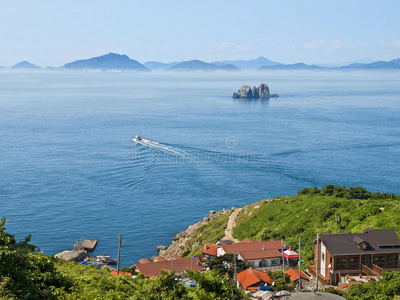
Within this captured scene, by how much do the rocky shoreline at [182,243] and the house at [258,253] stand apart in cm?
797

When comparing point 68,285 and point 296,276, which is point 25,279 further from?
Result: point 296,276

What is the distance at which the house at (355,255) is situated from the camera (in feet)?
81.8

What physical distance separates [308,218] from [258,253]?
314 inches

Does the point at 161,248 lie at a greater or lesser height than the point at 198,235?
lesser

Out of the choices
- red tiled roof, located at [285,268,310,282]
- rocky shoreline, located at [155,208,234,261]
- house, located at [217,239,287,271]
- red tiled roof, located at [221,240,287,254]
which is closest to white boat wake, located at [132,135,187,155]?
rocky shoreline, located at [155,208,234,261]

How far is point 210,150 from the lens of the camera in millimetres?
75875

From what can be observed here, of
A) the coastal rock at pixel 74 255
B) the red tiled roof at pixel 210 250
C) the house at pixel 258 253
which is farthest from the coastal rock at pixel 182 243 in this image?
the house at pixel 258 253

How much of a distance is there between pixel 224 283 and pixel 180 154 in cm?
5851

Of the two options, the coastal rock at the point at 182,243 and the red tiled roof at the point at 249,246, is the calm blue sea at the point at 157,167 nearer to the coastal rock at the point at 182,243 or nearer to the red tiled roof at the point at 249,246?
the coastal rock at the point at 182,243

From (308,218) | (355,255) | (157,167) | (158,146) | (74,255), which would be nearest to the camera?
(355,255)

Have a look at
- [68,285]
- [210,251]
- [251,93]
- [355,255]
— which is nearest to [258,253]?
[210,251]

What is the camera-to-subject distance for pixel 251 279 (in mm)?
25703

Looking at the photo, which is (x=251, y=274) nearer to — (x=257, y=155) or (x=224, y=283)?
(x=224, y=283)

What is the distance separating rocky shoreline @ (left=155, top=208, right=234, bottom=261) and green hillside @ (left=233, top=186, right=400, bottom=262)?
A: 4165 millimetres
